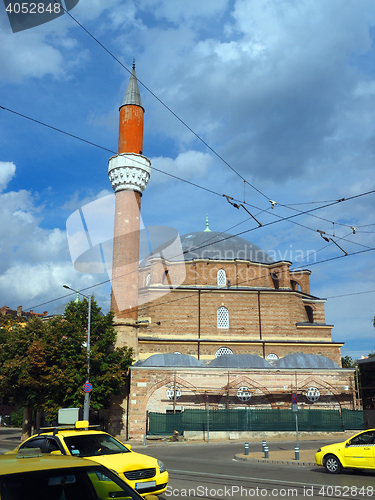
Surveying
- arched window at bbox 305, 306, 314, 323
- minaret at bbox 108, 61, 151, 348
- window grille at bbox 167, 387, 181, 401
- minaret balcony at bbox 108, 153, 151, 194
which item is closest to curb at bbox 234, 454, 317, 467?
window grille at bbox 167, 387, 181, 401

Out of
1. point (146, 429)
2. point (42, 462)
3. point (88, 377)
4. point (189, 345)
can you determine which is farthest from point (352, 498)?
point (189, 345)

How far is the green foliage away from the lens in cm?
2305

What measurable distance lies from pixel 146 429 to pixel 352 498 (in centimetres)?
1899

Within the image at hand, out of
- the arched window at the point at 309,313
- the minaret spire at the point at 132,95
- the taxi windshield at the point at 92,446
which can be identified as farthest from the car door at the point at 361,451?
the arched window at the point at 309,313

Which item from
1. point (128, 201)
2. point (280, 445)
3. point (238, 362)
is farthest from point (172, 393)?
point (128, 201)

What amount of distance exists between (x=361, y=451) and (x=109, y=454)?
6938 mm

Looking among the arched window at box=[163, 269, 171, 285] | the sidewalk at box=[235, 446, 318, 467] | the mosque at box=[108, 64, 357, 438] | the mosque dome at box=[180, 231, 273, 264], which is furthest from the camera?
the mosque dome at box=[180, 231, 273, 264]

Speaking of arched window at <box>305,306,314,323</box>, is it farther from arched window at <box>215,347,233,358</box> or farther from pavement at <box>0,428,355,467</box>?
pavement at <box>0,428,355,467</box>

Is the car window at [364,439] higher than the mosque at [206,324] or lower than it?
lower

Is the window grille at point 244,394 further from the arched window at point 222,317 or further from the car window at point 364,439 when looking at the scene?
the car window at point 364,439

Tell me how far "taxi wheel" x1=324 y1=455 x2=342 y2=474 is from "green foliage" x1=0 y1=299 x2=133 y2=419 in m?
14.6

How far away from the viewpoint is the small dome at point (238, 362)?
29281mm

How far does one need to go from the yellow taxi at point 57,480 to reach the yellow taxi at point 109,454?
2495mm

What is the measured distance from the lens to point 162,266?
123 feet
